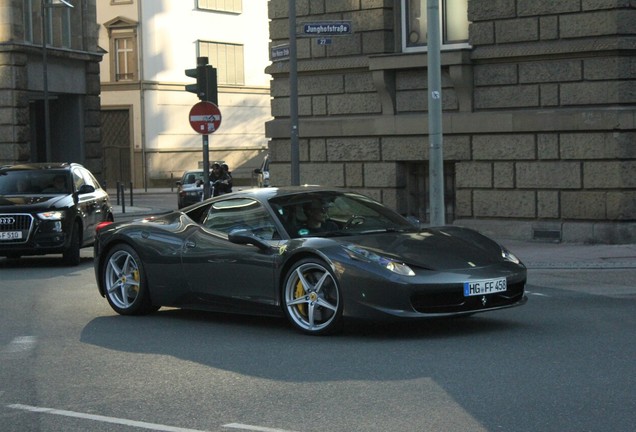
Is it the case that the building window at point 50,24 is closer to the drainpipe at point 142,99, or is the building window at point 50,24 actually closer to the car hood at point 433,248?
the drainpipe at point 142,99

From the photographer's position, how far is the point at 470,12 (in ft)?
68.5

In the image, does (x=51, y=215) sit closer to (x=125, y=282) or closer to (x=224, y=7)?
(x=125, y=282)

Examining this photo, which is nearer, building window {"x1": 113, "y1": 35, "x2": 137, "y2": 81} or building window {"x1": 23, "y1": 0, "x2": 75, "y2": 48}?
building window {"x1": 23, "y1": 0, "x2": 75, "y2": 48}

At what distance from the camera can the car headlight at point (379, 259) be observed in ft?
32.6

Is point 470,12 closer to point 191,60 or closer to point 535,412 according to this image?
point 535,412

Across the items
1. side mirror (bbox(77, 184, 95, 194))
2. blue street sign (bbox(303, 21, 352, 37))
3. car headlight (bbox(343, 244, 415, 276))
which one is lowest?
car headlight (bbox(343, 244, 415, 276))

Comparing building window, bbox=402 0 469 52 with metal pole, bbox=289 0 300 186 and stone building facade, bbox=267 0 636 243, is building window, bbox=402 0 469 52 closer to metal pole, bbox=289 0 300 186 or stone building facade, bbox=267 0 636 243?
stone building facade, bbox=267 0 636 243

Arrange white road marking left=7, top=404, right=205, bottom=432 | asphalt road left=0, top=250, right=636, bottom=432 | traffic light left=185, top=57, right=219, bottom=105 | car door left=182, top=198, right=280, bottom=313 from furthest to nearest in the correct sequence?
traffic light left=185, top=57, right=219, bottom=105
car door left=182, top=198, right=280, bottom=313
asphalt road left=0, top=250, right=636, bottom=432
white road marking left=7, top=404, right=205, bottom=432

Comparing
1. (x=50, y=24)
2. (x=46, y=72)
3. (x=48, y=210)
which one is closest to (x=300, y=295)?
(x=48, y=210)

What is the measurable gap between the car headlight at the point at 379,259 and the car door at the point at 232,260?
0.77 meters

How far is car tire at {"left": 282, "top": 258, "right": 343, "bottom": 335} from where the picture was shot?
10.2m

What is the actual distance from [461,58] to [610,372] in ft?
42.2

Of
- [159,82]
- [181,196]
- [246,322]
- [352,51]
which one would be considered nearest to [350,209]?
[246,322]

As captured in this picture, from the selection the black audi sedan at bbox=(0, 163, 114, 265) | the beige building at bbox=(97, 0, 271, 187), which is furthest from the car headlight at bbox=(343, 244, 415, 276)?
the beige building at bbox=(97, 0, 271, 187)
